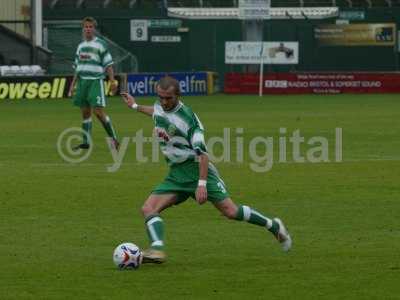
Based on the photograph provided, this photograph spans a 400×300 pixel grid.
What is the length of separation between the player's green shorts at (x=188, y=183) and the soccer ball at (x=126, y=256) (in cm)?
79

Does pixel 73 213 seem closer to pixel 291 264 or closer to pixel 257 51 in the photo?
pixel 291 264

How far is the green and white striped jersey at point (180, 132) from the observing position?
12359 mm

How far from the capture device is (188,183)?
12.5 metres

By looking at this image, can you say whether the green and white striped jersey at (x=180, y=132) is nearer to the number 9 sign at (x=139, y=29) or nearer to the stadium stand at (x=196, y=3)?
the number 9 sign at (x=139, y=29)

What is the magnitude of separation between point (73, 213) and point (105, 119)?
28.1ft

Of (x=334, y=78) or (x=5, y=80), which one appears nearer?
(x=5, y=80)

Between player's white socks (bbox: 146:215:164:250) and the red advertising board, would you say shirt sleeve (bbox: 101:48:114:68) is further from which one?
the red advertising board

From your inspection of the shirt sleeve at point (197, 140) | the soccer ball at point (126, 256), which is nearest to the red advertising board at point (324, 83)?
the shirt sleeve at point (197, 140)

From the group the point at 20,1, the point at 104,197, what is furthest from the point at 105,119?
the point at 20,1

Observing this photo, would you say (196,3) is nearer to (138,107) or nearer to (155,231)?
(138,107)

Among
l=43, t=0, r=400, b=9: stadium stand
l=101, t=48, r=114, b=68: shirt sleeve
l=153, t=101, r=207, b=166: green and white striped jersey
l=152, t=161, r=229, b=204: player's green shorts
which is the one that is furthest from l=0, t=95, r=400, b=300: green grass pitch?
l=43, t=0, r=400, b=9: stadium stand

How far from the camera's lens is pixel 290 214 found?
52.1 ft

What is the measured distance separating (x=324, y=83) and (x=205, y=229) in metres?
35.0

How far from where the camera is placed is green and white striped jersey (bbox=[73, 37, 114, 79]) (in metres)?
25.3
